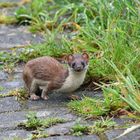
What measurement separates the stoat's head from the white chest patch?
76 millimetres

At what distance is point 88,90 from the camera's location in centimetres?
625

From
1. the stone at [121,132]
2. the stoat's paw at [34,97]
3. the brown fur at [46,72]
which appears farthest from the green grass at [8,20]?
the stone at [121,132]

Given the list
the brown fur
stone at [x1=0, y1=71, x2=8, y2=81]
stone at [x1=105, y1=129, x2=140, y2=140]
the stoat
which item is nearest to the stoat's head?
the stoat

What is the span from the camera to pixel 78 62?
19.0 feet

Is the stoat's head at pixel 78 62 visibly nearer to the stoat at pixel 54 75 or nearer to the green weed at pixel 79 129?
the stoat at pixel 54 75

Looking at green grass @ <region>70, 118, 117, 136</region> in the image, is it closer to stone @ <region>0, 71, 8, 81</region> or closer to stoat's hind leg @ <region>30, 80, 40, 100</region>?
stoat's hind leg @ <region>30, 80, 40, 100</region>

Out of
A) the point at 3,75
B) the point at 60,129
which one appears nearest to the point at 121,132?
the point at 60,129

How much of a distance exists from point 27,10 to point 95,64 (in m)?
2.69

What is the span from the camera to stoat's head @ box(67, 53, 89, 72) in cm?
579

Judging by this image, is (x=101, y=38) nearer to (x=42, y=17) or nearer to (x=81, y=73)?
(x=81, y=73)

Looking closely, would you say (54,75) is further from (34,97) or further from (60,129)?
(60,129)

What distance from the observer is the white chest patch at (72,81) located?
5.91m

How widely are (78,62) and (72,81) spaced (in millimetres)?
221

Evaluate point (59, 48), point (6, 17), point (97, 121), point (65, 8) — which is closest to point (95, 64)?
point (59, 48)
